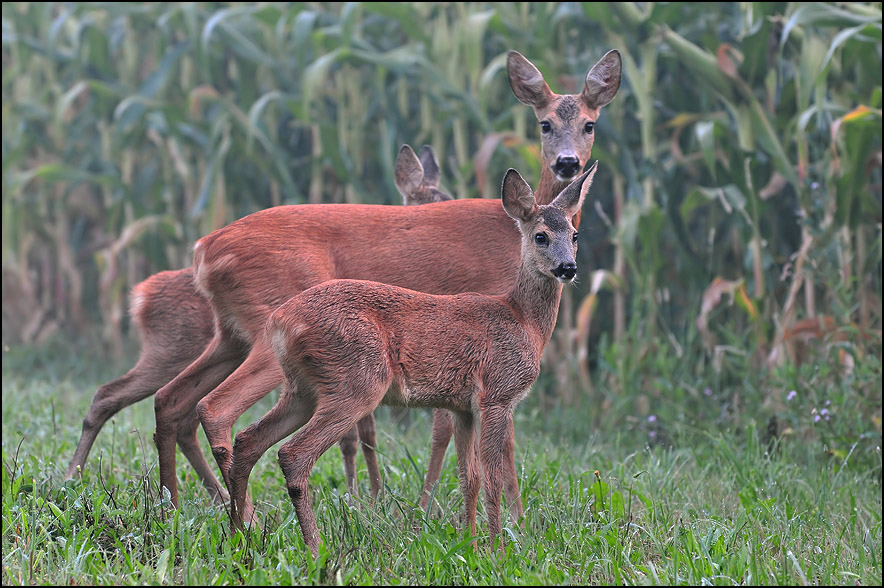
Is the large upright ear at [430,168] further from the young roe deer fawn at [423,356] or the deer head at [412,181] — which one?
the young roe deer fawn at [423,356]


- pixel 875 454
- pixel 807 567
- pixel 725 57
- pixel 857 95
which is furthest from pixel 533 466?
pixel 857 95

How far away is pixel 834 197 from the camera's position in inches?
236

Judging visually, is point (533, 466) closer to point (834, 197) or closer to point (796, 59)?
point (834, 197)

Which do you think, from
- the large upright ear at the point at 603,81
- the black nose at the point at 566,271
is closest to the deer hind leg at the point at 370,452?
the black nose at the point at 566,271

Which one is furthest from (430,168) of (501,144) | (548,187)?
(501,144)

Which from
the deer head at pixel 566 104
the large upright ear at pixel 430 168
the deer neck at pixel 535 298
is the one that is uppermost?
the deer head at pixel 566 104

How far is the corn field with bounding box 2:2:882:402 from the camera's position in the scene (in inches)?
245

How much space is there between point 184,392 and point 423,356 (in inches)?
53.5

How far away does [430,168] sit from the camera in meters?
5.64

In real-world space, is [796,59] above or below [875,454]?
above

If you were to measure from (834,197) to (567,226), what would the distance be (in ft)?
9.21

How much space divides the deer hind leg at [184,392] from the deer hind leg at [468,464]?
3.59 ft

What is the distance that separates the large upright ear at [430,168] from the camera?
18.4 feet

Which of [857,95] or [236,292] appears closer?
[236,292]
